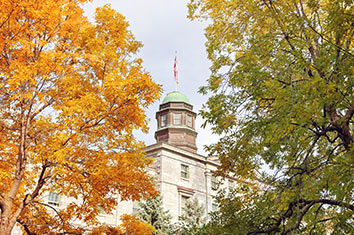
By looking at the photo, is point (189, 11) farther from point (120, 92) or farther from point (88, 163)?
point (88, 163)

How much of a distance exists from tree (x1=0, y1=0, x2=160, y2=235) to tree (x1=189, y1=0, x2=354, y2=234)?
2444mm

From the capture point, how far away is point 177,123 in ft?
123

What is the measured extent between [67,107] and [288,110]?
535 centimetres

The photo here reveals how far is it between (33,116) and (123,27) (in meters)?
3.84

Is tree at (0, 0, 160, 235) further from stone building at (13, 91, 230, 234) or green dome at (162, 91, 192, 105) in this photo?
green dome at (162, 91, 192, 105)

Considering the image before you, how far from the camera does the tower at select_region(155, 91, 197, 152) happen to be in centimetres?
3662

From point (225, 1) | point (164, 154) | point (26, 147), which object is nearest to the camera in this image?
point (26, 147)

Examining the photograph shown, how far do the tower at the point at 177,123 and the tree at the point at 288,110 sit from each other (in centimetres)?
2467

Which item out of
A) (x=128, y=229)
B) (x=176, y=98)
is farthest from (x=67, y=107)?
(x=176, y=98)

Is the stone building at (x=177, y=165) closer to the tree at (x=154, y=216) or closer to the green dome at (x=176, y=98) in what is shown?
the green dome at (x=176, y=98)

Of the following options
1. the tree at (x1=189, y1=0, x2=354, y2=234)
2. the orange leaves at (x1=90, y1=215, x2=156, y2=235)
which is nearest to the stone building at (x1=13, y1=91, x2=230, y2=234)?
the orange leaves at (x1=90, y1=215, x2=156, y2=235)

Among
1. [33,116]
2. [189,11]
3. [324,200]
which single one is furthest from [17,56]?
[324,200]

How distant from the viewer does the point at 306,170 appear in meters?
7.52

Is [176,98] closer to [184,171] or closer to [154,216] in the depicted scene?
[184,171]
